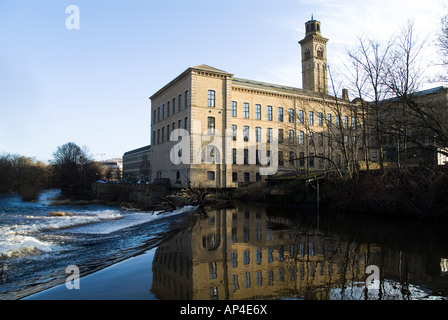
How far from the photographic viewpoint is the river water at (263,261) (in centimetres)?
515

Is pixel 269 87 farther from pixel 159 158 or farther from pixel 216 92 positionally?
pixel 159 158

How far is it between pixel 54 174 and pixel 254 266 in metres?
69.8

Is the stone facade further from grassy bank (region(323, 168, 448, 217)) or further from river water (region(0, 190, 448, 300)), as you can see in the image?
river water (region(0, 190, 448, 300))

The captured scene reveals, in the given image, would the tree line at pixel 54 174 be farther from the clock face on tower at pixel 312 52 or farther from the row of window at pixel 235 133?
the clock face on tower at pixel 312 52

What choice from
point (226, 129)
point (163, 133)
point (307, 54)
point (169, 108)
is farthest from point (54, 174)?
point (307, 54)

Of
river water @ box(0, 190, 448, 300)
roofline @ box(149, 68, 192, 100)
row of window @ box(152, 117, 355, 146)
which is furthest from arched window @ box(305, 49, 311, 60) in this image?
river water @ box(0, 190, 448, 300)

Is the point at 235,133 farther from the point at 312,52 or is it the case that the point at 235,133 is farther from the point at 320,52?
the point at 320,52

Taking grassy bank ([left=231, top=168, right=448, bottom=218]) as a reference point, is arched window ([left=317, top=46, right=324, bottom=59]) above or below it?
above

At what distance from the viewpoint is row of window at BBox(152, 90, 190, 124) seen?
42.9 meters

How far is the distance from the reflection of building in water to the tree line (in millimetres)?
42500

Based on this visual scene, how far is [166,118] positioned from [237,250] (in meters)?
43.1

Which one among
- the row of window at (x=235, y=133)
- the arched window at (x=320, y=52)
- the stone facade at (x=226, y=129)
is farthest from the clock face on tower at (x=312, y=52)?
the row of window at (x=235, y=133)

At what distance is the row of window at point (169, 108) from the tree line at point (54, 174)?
18.5 metres
